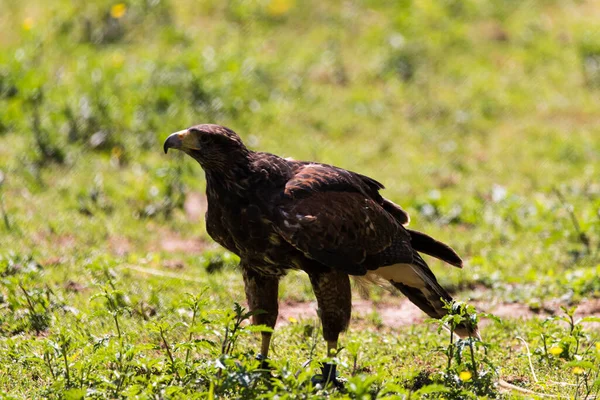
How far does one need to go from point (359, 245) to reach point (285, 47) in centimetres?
861

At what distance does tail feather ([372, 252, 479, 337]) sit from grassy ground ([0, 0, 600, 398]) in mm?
Result: 278

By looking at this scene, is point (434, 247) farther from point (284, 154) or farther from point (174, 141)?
point (284, 154)

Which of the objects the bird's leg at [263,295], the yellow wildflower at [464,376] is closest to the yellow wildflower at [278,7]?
the bird's leg at [263,295]

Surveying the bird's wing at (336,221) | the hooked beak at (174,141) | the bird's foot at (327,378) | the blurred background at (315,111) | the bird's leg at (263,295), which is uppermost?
the blurred background at (315,111)

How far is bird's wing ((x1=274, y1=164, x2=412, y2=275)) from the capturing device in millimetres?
5176

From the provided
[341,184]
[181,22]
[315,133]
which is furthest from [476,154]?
[341,184]

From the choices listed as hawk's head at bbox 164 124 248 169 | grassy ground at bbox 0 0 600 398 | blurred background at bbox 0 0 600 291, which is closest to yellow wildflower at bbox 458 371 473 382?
grassy ground at bbox 0 0 600 398

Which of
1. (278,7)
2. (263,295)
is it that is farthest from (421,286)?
(278,7)

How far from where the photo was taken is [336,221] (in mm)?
5414

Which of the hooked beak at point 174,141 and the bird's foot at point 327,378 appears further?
the hooked beak at point 174,141

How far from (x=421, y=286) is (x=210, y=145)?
1.71 m

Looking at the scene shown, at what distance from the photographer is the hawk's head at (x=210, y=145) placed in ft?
17.3

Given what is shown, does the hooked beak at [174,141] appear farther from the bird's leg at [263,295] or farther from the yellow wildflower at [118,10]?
the yellow wildflower at [118,10]

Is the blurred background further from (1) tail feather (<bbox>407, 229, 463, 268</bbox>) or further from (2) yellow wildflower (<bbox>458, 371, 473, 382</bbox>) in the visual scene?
(2) yellow wildflower (<bbox>458, 371, 473, 382</bbox>)
